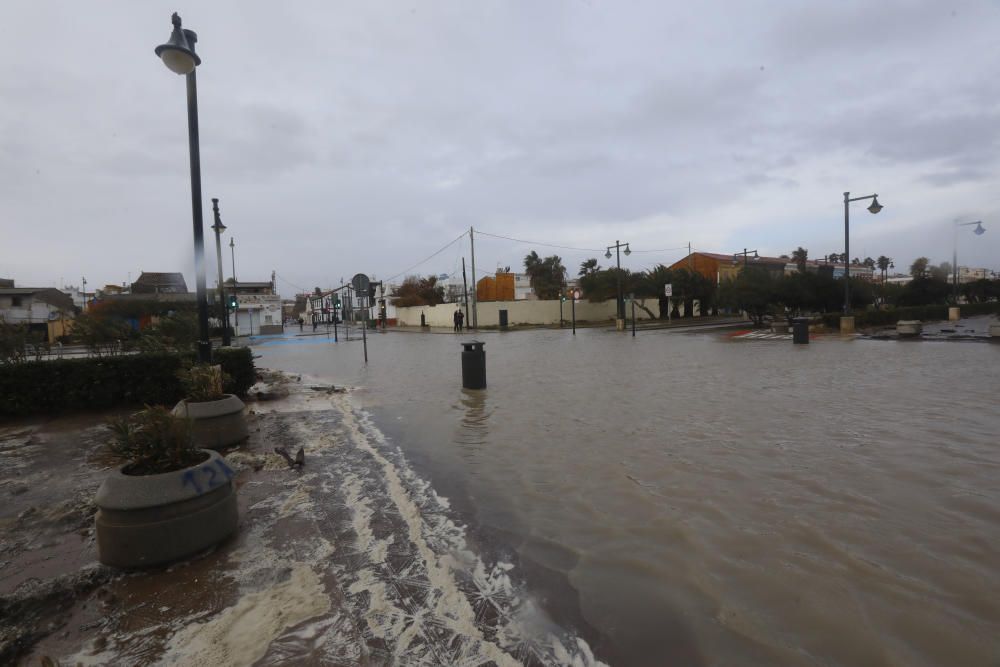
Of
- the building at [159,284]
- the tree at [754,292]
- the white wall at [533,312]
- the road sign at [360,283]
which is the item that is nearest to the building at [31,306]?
the building at [159,284]

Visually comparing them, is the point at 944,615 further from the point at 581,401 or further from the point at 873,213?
the point at 873,213

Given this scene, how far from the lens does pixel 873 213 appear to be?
70.8 ft

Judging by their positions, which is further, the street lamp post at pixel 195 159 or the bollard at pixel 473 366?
the bollard at pixel 473 366

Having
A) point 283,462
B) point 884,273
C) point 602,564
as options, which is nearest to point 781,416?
point 602,564

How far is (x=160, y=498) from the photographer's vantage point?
11.1 feet

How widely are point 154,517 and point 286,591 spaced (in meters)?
1.08

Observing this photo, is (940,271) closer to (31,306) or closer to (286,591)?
(286,591)

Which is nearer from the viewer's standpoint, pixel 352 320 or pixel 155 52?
pixel 155 52

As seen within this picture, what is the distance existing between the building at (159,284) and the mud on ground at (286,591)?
63693 mm

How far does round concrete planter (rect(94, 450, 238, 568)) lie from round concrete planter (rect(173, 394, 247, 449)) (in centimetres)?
273

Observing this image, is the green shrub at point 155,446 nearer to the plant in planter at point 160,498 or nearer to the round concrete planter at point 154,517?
the plant in planter at point 160,498

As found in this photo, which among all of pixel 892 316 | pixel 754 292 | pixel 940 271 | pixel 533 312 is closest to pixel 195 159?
pixel 754 292

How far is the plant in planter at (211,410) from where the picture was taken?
6203mm

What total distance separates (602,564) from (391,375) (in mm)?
11462
